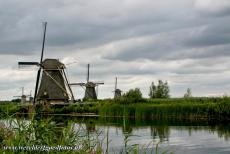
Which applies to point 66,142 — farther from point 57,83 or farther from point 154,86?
point 154,86

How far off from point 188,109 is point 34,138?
3100cm

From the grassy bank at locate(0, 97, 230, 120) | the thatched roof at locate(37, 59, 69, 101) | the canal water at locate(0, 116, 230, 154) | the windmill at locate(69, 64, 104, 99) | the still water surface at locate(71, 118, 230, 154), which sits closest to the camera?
the canal water at locate(0, 116, 230, 154)

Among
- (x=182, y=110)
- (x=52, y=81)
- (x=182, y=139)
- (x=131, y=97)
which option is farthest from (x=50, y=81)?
(x=182, y=139)

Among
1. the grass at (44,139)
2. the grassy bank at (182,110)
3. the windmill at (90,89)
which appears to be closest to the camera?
the grass at (44,139)

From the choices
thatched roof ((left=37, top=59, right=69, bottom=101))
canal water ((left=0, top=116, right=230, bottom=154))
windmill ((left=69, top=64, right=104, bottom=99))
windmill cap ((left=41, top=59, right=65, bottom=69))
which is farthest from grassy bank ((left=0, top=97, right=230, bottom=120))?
windmill ((left=69, top=64, right=104, bottom=99))

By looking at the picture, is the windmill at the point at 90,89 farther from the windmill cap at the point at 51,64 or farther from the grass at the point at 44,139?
the grass at the point at 44,139

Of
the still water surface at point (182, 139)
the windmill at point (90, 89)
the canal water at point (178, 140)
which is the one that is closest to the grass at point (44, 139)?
the canal water at point (178, 140)

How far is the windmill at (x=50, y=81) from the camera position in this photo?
48531mm

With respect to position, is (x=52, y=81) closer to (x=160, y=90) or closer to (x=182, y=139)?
(x=160, y=90)

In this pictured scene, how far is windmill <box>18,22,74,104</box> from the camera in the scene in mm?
48531

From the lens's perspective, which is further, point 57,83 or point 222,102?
point 57,83

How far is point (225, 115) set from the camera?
36969 mm

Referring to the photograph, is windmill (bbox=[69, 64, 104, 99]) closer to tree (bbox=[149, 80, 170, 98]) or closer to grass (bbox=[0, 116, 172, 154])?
tree (bbox=[149, 80, 170, 98])

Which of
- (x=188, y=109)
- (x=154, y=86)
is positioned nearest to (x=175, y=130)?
(x=188, y=109)
